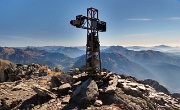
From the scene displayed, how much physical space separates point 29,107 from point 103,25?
51.2 feet

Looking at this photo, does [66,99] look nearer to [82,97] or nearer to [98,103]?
[82,97]

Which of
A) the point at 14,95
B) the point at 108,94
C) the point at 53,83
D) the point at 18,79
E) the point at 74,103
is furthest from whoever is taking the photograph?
the point at 18,79

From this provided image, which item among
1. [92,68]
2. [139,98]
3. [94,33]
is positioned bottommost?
[139,98]

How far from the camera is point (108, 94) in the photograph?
1042 inches

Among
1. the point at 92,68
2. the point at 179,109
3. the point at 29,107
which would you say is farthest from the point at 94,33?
the point at 179,109

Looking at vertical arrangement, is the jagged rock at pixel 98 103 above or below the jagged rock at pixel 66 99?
below

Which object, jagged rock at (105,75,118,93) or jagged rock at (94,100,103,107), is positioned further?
jagged rock at (105,75,118,93)

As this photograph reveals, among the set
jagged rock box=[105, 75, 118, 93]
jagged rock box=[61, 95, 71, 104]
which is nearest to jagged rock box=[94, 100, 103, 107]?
jagged rock box=[105, 75, 118, 93]

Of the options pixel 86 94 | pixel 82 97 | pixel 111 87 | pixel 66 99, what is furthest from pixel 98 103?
pixel 66 99

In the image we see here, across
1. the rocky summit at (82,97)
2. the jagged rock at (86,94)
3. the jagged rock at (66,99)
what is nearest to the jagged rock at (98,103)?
the rocky summit at (82,97)

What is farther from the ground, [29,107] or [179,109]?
[29,107]

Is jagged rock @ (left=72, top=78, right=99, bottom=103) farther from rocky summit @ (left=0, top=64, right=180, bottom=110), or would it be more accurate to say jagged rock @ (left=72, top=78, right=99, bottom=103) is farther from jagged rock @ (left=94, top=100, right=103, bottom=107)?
jagged rock @ (left=94, top=100, right=103, bottom=107)

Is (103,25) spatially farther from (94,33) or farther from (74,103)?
(74,103)

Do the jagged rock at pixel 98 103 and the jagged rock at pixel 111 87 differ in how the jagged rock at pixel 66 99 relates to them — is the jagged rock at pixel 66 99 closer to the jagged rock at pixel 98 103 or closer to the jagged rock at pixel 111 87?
the jagged rock at pixel 98 103
